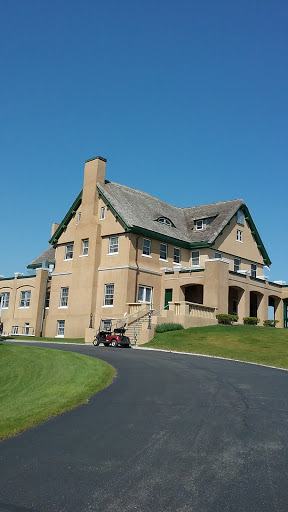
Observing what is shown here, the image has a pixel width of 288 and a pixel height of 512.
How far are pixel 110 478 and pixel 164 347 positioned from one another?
73.7 ft

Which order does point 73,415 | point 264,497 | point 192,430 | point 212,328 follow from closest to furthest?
1. point 264,497
2. point 192,430
3. point 73,415
4. point 212,328

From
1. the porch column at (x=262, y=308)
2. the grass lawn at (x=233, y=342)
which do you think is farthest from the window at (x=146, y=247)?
the porch column at (x=262, y=308)

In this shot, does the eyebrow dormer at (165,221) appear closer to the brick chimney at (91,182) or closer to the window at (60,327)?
the brick chimney at (91,182)

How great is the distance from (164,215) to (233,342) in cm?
1959

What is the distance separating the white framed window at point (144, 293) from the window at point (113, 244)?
12.5 ft

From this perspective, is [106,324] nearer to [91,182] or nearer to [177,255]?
[177,255]

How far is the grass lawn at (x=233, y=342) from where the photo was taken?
2280cm

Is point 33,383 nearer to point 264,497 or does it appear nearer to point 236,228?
point 264,497

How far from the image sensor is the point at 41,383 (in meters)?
14.8

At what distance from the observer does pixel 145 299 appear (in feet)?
127

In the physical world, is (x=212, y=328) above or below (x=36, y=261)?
below

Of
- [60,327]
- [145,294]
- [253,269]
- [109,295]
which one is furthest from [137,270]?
[253,269]

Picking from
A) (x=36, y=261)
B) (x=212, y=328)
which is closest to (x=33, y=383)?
(x=212, y=328)

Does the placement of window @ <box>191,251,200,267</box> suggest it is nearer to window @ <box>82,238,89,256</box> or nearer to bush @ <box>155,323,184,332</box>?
window @ <box>82,238,89,256</box>
